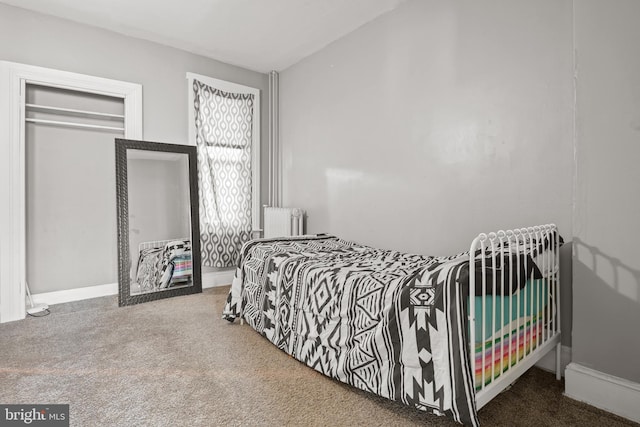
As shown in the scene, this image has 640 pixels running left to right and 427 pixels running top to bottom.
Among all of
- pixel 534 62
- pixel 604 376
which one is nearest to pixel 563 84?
pixel 534 62

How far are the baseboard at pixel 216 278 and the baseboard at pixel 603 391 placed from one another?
3.23m

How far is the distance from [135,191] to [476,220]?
9.70 ft

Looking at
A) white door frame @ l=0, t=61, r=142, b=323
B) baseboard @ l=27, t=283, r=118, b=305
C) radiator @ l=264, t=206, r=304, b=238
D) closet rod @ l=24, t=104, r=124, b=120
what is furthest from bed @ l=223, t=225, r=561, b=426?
closet rod @ l=24, t=104, r=124, b=120

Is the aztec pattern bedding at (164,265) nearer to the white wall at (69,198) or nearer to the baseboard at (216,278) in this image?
the baseboard at (216,278)

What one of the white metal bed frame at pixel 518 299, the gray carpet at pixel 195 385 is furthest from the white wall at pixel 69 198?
the white metal bed frame at pixel 518 299

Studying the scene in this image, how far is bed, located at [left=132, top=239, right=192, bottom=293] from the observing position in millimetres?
3188

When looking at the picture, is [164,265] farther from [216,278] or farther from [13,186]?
[13,186]

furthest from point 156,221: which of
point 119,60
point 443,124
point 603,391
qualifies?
point 603,391

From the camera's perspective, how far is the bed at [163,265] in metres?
3.19

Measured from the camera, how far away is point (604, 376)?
1.58 m

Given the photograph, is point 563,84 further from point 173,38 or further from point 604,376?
point 173,38

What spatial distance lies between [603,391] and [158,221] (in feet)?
11.3

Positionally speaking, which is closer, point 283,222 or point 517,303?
point 517,303

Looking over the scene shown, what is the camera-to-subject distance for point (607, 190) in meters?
1.58
